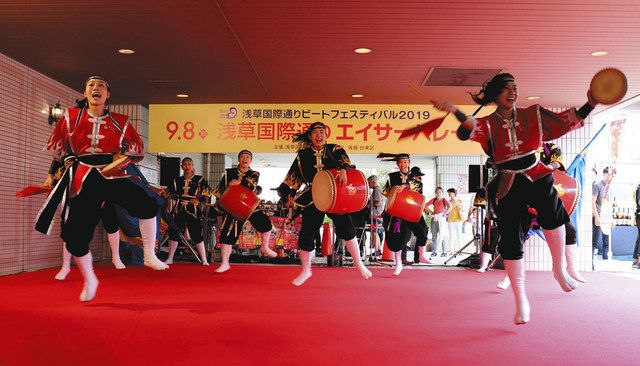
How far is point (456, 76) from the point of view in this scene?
22.0ft

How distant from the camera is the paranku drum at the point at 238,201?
20.3 ft

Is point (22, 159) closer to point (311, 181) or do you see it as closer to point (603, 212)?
point (311, 181)

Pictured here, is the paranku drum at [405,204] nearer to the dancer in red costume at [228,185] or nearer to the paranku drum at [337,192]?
the paranku drum at [337,192]

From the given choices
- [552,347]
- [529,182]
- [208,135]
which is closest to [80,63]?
[208,135]

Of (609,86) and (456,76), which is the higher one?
(456,76)

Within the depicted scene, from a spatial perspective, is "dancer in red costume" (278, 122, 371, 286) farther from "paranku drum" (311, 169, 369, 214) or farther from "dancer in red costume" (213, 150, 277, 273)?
"dancer in red costume" (213, 150, 277, 273)

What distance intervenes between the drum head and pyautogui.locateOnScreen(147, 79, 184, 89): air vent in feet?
17.2

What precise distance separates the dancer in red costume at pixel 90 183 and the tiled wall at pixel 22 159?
8.80 ft

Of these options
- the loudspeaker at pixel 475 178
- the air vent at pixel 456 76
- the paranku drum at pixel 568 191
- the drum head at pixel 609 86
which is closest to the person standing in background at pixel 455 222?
the loudspeaker at pixel 475 178

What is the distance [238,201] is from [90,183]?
2462 millimetres

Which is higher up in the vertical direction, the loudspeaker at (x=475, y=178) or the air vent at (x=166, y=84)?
the air vent at (x=166, y=84)

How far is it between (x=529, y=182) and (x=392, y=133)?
4.66 meters

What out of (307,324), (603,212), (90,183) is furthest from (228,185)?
(603,212)

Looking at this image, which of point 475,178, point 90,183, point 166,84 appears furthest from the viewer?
point 475,178
